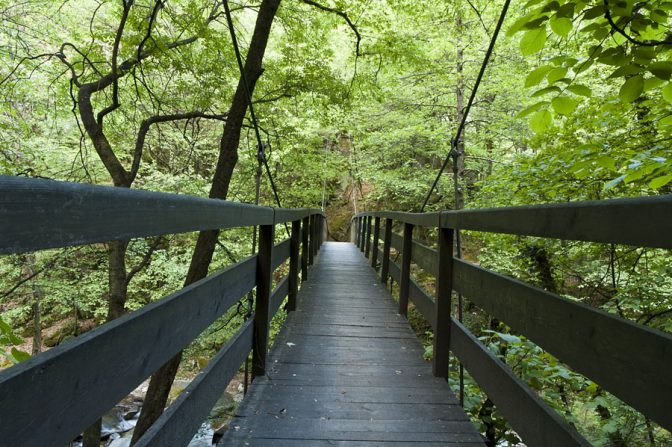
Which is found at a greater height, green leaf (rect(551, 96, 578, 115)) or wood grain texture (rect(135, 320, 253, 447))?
green leaf (rect(551, 96, 578, 115))

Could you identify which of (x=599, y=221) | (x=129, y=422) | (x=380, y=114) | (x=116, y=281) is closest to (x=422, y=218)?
(x=599, y=221)

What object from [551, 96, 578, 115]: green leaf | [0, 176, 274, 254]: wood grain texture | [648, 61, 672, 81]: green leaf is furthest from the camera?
[551, 96, 578, 115]: green leaf

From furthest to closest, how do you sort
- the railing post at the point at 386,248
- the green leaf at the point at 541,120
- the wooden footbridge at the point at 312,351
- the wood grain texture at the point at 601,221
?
the railing post at the point at 386,248 < the green leaf at the point at 541,120 < the wood grain texture at the point at 601,221 < the wooden footbridge at the point at 312,351

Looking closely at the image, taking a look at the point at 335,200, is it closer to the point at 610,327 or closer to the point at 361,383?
the point at 361,383

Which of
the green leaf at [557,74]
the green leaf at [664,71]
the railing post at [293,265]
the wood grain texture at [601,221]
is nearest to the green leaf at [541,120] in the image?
the green leaf at [557,74]

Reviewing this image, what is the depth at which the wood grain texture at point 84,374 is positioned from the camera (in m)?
0.58

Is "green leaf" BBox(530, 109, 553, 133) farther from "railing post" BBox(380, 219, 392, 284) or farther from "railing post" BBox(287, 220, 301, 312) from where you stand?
"railing post" BBox(380, 219, 392, 284)

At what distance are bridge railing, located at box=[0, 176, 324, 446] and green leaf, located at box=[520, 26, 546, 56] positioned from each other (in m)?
1.42

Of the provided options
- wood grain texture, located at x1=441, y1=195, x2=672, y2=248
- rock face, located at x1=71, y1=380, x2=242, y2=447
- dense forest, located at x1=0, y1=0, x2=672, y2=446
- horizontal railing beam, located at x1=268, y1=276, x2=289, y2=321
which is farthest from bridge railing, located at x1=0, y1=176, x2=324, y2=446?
rock face, located at x1=71, y1=380, x2=242, y2=447

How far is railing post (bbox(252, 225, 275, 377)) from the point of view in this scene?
2.25m

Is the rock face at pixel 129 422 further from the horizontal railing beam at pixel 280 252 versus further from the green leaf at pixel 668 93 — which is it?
the green leaf at pixel 668 93

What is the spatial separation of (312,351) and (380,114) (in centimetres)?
1012

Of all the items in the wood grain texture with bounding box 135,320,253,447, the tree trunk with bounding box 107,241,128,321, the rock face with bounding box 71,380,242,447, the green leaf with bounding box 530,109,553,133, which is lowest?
the rock face with bounding box 71,380,242,447

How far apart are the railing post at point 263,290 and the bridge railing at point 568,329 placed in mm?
991
